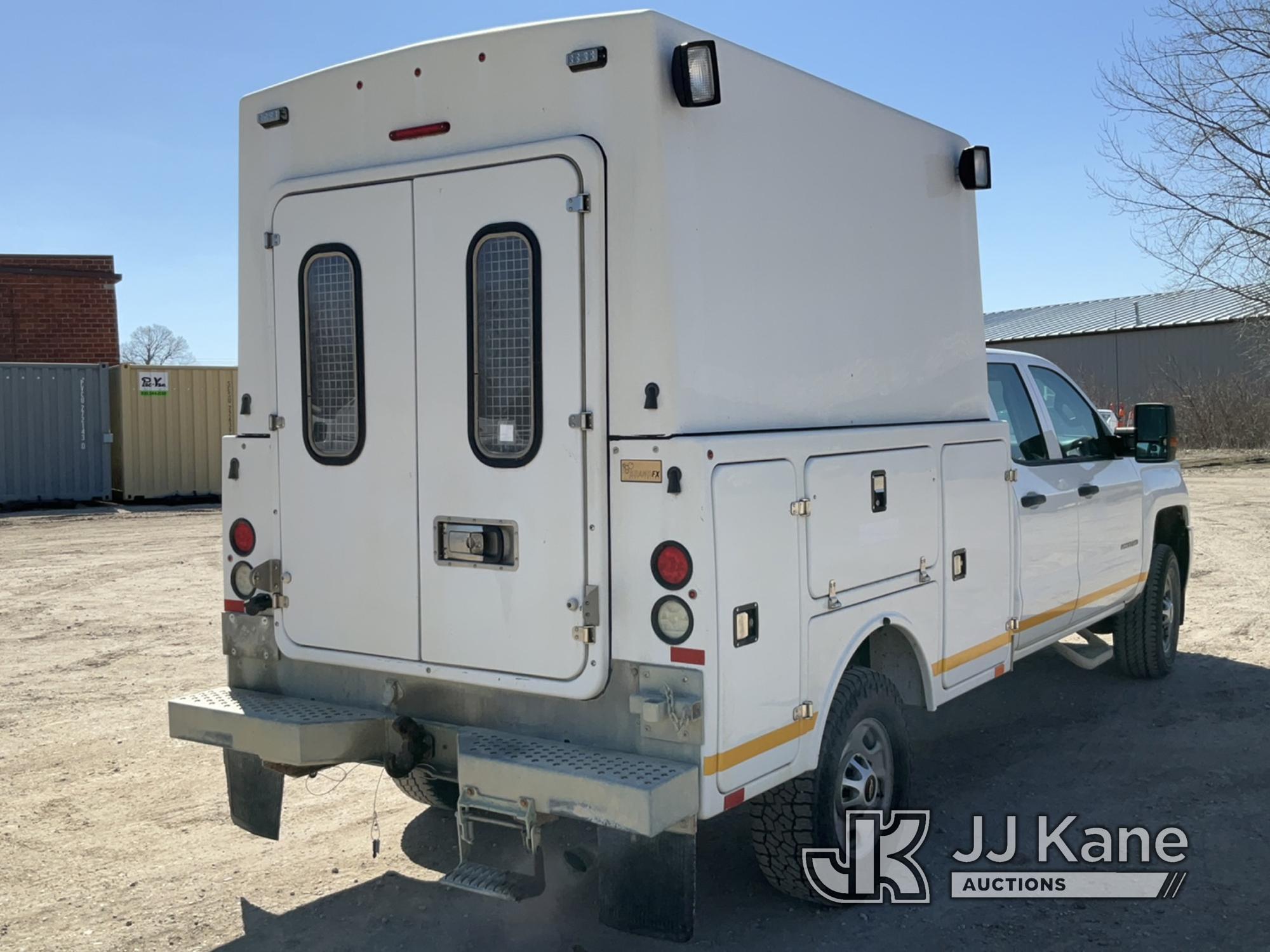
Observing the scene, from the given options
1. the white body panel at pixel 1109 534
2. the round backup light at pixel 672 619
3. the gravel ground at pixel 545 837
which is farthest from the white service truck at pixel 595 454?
the white body panel at pixel 1109 534

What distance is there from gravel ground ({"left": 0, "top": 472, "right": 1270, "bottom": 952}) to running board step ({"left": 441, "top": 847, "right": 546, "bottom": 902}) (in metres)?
0.46

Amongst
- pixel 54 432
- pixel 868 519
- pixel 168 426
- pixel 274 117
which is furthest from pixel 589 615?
pixel 168 426

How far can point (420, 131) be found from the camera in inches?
166

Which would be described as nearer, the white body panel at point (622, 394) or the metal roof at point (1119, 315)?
the white body panel at point (622, 394)

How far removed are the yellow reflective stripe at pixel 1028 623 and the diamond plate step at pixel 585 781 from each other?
5.48 feet

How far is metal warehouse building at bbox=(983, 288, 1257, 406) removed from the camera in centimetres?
3472

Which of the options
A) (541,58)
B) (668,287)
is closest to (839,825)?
(668,287)

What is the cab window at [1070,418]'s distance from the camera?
661cm

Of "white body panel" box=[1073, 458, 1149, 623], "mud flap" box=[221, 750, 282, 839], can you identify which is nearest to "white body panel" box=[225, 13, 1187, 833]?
"mud flap" box=[221, 750, 282, 839]

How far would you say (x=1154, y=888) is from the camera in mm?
4609

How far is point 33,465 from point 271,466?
18.4 m

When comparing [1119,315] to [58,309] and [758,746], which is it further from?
[758,746]

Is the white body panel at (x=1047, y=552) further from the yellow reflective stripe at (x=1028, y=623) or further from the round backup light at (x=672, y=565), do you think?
the round backup light at (x=672, y=565)

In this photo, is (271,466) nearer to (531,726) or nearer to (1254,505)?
(531,726)
